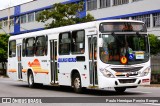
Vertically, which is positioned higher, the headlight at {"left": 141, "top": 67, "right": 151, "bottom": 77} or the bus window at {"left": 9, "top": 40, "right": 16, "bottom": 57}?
the bus window at {"left": 9, "top": 40, "right": 16, "bottom": 57}

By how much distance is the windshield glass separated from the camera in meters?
17.6

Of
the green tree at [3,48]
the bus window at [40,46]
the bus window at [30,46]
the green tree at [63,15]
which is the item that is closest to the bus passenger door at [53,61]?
the bus window at [40,46]

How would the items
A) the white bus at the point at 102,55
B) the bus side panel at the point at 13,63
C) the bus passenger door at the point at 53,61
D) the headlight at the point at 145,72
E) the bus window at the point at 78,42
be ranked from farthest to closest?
the bus side panel at the point at 13,63
the bus passenger door at the point at 53,61
the bus window at the point at 78,42
the headlight at the point at 145,72
the white bus at the point at 102,55

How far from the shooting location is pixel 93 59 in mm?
18078

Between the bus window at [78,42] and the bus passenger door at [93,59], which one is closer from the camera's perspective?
the bus passenger door at [93,59]

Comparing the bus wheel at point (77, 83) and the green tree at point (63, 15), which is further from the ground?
the green tree at point (63, 15)

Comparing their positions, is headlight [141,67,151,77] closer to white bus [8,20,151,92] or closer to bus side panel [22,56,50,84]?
white bus [8,20,151,92]

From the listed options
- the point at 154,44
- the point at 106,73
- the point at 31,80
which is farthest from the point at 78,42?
the point at 154,44

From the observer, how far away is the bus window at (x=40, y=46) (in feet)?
76.2

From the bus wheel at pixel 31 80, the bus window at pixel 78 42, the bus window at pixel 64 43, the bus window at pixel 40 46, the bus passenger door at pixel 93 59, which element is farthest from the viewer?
the bus wheel at pixel 31 80

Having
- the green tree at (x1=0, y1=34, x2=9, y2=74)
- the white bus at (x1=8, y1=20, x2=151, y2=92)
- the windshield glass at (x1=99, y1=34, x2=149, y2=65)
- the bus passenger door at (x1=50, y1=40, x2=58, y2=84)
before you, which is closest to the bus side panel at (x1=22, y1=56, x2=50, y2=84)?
the bus passenger door at (x1=50, y1=40, x2=58, y2=84)

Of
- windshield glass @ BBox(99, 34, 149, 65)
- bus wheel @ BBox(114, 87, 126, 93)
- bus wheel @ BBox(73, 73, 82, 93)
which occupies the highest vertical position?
windshield glass @ BBox(99, 34, 149, 65)

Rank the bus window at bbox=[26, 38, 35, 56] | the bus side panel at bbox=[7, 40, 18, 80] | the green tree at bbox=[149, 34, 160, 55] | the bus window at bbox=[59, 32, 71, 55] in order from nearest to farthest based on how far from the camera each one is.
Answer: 1. the bus window at bbox=[59, 32, 71, 55]
2. the bus window at bbox=[26, 38, 35, 56]
3. the bus side panel at bbox=[7, 40, 18, 80]
4. the green tree at bbox=[149, 34, 160, 55]

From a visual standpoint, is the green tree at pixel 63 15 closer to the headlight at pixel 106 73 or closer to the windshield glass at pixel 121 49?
the windshield glass at pixel 121 49
